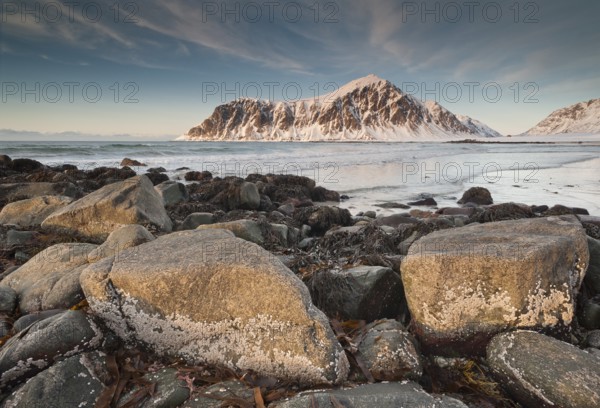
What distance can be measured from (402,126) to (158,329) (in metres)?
190

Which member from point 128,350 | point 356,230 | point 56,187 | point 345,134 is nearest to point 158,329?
point 128,350

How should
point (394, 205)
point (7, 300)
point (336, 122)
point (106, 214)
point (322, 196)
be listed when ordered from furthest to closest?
point (336, 122)
point (322, 196)
point (394, 205)
point (106, 214)
point (7, 300)

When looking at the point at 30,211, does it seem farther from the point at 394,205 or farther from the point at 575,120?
the point at 575,120

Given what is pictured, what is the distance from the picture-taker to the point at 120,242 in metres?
3.58

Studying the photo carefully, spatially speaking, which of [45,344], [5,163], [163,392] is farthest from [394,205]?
[5,163]

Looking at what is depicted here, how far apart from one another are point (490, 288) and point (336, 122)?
601 ft

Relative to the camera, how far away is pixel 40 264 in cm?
356

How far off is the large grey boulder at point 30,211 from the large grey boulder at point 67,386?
471cm

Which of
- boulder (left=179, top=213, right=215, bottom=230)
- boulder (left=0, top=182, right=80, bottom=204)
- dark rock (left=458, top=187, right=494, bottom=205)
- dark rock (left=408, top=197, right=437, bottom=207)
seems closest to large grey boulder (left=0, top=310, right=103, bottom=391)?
boulder (left=179, top=213, right=215, bottom=230)

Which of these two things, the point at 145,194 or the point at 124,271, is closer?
the point at 124,271

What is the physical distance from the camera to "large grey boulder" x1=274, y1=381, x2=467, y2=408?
1859 mm

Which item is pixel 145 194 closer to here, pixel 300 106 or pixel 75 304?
pixel 75 304

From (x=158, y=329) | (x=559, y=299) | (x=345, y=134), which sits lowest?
(x=158, y=329)

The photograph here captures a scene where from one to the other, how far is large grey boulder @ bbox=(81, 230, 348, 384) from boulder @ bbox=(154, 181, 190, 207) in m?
6.32
